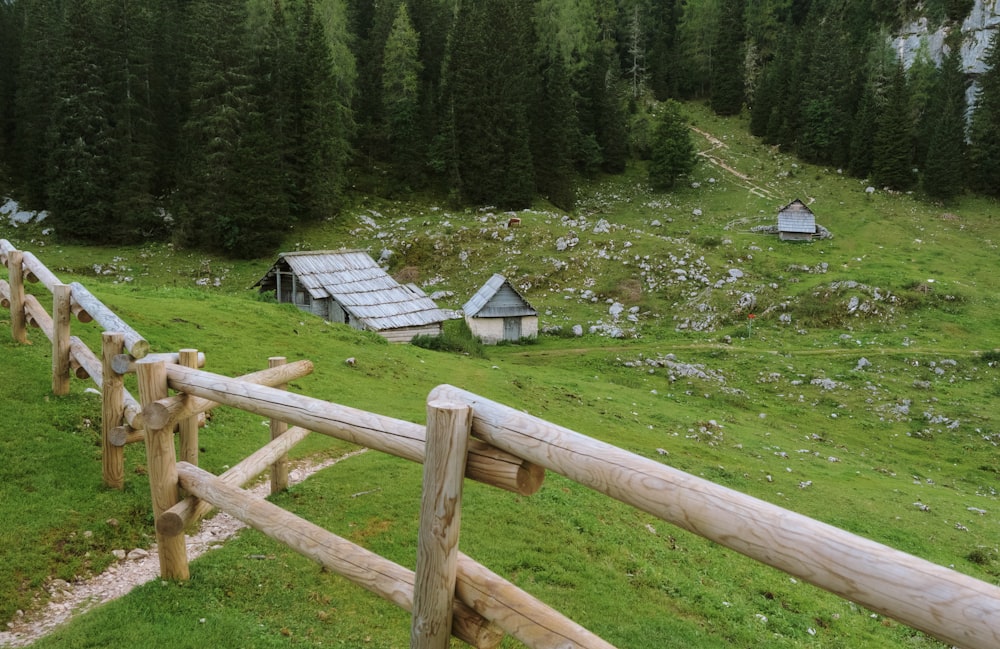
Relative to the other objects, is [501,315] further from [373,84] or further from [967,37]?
[967,37]

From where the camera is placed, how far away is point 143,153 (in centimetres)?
5231

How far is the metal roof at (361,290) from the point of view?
3325 cm

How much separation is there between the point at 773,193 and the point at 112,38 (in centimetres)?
6353

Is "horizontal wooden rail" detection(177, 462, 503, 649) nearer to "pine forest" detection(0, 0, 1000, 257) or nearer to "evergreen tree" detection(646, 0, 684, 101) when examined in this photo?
"pine forest" detection(0, 0, 1000, 257)

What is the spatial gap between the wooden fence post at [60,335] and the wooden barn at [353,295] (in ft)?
69.0

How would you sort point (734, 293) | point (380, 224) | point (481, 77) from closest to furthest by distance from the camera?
point (734, 293) → point (380, 224) → point (481, 77)

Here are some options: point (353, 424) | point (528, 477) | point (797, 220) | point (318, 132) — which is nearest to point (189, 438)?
point (353, 424)

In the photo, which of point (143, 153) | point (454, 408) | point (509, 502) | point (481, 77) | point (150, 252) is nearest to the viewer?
point (454, 408)

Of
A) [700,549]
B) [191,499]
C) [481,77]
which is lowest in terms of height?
[700,549]

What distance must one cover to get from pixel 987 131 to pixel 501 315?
2495 inches

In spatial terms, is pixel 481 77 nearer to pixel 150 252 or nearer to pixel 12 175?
pixel 150 252

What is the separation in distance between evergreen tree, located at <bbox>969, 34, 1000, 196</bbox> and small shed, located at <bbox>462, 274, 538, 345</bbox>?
58.0 m

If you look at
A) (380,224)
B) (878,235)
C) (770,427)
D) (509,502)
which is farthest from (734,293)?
(509,502)

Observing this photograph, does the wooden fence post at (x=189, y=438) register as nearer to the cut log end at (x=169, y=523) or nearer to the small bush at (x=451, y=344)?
the cut log end at (x=169, y=523)
